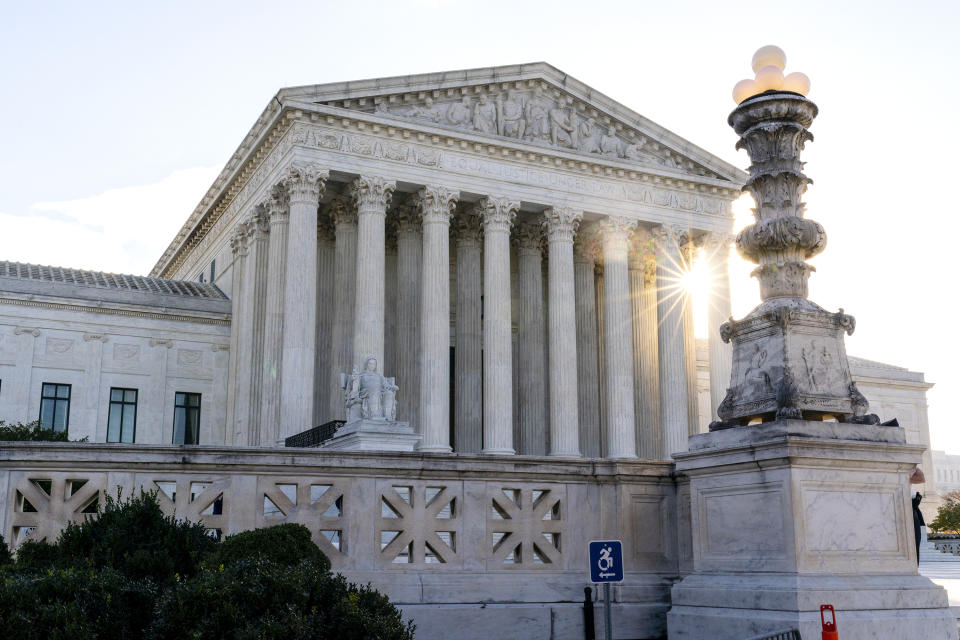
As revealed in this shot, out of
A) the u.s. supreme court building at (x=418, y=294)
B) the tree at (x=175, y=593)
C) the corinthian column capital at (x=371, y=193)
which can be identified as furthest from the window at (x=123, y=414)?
the tree at (x=175, y=593)

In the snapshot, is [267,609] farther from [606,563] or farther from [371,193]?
[371,193]

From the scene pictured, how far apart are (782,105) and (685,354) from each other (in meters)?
40.0

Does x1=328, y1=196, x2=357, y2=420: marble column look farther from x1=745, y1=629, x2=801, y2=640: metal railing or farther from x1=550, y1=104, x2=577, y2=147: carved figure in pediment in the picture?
x1=745, y1=629, x2=801, y2=640: metal railing

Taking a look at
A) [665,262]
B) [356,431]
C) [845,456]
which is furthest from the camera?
[665,262]

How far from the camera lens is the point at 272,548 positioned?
30.8 ft

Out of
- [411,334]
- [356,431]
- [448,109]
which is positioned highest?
[448,109]

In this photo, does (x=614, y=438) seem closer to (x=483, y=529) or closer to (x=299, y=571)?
(x=483, y=529)

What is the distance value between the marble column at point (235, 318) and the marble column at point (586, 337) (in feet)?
52.0

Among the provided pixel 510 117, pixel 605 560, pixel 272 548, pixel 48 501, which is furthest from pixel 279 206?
pixel 605 560

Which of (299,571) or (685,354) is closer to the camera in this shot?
(299,571)

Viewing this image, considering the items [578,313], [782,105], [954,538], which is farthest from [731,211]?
[782,105]

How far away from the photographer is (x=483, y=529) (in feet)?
37.3

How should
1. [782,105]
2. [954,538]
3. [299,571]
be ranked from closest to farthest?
[299,571]
[782,105]
[954,538]

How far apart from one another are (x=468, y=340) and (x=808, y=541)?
36.2m
